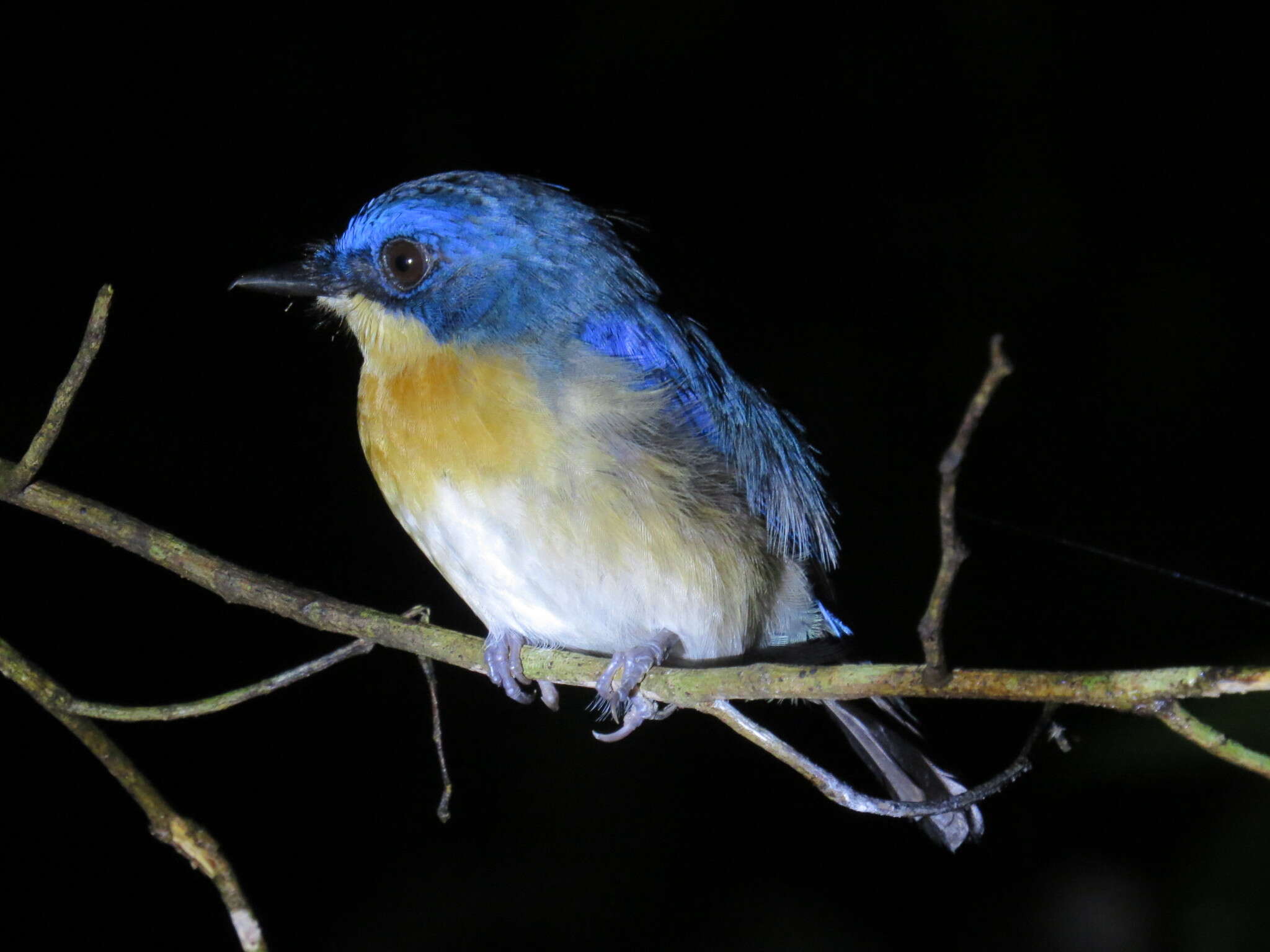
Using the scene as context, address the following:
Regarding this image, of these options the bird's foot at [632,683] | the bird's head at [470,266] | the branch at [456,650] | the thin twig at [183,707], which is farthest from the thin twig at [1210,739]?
the bird's head at [470,266]

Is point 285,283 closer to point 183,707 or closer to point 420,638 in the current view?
point 420,638

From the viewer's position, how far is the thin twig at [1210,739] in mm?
1128

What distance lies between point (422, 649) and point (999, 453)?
2778mm

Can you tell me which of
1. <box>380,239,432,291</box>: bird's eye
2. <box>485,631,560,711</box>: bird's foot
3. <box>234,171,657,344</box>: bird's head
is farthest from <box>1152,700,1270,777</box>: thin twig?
<box>380,239,432,291</box>: bird's eye

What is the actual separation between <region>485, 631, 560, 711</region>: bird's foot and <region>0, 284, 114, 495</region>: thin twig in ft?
2.93

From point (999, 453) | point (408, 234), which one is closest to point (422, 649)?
point (408, 234)

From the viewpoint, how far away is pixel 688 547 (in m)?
2.29

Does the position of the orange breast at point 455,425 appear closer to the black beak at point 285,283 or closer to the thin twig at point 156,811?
the black beak at point 285,283

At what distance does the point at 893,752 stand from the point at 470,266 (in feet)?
4.80

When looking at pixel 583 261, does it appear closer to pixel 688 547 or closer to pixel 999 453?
pixel 688 547

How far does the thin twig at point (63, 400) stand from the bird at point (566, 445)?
0.68 m

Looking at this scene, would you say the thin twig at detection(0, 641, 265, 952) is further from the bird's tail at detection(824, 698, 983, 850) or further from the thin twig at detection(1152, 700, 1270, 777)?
the bird's tail at detection(824, 698, 983, 850)

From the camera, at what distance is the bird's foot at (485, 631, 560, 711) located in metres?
2.36

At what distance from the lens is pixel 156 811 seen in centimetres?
161
